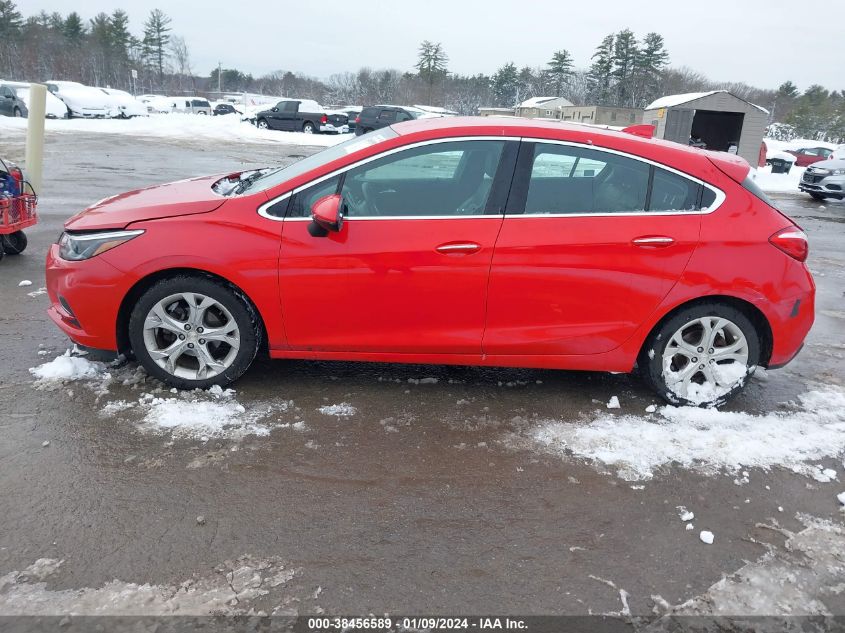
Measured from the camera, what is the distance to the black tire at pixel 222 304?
372cm

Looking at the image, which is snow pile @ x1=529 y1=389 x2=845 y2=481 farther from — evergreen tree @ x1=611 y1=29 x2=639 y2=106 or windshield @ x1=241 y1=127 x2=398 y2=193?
evergreen tree @ x1=611 y1=29 x2=639 y2=106

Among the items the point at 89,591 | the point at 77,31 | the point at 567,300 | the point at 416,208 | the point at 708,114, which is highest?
the point at 77,31

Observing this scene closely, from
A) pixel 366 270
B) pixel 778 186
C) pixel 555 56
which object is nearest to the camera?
pixel 366 270

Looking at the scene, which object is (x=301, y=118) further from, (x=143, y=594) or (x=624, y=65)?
(x=624, y=65)

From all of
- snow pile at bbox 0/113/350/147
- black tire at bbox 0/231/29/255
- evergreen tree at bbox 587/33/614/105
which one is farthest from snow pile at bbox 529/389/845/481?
evergreen tree at bbox 587/33/614/105

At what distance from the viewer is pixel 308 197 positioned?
3.72m

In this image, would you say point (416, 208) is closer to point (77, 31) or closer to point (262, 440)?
point (262, 440)

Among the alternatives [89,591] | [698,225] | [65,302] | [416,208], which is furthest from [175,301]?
[698,225]

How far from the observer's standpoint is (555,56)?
89188mm

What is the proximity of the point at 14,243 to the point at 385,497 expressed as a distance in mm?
5925

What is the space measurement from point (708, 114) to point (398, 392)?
80.4 feet

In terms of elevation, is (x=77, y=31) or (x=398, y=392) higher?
(x=77, y=31)

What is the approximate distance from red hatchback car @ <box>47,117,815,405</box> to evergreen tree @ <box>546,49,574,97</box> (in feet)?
301

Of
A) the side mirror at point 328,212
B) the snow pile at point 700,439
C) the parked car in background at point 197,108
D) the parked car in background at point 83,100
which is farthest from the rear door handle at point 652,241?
the parked car in background at point 197,108
